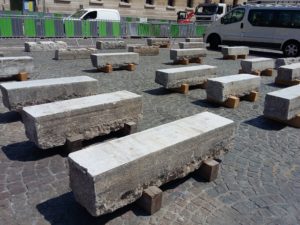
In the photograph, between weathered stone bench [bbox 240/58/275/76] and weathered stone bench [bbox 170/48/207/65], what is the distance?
2.62 m

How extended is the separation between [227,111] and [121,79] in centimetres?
366

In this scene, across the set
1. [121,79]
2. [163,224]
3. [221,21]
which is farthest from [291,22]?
[163,224]

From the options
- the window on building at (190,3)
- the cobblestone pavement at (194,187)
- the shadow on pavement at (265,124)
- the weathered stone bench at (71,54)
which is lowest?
the cobblestone pavement at (194,187)

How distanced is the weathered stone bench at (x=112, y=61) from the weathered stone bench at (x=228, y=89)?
399cm

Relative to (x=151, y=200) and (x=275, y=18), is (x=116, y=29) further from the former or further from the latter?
(x=151, y=200)

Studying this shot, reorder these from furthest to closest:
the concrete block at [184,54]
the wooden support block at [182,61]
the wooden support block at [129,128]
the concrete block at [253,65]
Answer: the wooden support block at [182,61]
the concrete block at [184,54]
the concrete block at [253,65]
the wooden support block at [129,128]

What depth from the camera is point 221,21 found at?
17.0m

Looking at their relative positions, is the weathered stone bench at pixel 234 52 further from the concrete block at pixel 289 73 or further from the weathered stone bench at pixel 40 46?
the weathered stone bench at pixel 40 46

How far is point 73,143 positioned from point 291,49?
13.7 meters

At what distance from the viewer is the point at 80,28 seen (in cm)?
1777

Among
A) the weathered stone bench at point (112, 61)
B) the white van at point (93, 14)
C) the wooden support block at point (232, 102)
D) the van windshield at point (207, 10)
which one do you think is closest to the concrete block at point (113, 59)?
the weathered stone bench at point (112, 61)

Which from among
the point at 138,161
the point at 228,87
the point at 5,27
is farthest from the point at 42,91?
the point at 5,27

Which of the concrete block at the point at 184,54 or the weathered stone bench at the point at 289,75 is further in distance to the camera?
the concrete block at the point at 184,54

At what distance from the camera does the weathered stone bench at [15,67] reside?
7.66 meters
